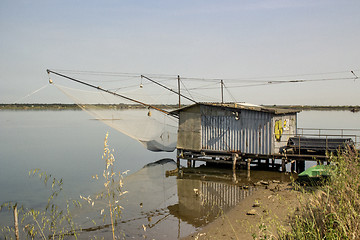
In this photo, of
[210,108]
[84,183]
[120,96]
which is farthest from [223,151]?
[84,183]

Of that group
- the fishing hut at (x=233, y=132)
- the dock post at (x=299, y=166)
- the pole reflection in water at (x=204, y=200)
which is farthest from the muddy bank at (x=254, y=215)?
the dock post at (x=299, y=166)

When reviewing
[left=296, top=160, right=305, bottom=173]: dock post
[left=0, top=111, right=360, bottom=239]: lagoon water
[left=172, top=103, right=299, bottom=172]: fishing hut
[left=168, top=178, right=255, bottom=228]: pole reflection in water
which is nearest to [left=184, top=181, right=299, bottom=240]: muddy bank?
[left=168, top=178, right=255, bottom=228]: pole reflection in water

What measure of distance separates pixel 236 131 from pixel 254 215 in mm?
9527

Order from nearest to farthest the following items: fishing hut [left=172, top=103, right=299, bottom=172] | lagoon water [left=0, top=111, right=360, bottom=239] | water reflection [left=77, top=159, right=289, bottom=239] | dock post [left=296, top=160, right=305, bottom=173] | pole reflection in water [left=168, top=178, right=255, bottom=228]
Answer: water reflection [left=77, top=159, right=289, bottom=239]
lagoon water [left=0, top=111, right=360, bottom=239]
pole reflection in water [left=168, top=178, right=255, bottom=228]
fishing hut [left=172, top=103, right=299, bottom=172]
dock post [left=296, top=160, right=305, bottom=173]

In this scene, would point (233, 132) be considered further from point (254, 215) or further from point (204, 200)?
point (254, 215)

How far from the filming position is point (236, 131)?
21281mm

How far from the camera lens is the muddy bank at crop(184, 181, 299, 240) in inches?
416

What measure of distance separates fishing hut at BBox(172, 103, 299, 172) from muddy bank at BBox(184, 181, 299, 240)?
436 centimetres

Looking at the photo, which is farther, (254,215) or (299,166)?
(299,166)

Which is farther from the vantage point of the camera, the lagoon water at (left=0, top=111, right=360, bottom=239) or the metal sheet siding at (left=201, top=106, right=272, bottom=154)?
the metal sheet siding at (left=201, top=106, right=272, bottom=154)

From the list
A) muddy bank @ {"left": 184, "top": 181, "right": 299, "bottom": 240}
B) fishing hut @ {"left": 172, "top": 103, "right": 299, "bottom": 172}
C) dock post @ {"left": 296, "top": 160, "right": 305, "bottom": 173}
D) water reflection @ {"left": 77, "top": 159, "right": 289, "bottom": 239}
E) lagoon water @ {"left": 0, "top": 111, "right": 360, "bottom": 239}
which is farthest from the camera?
dock post @ {"left": 296, "top": 160, "right": 305, "bottom": 173}

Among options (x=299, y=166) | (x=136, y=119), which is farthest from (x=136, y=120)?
(x=299, y=166)

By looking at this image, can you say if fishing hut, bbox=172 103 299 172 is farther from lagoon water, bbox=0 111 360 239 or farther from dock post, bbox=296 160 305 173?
lagoon water, bbox=0 111 360 239

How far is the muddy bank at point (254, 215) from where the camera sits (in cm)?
1057
